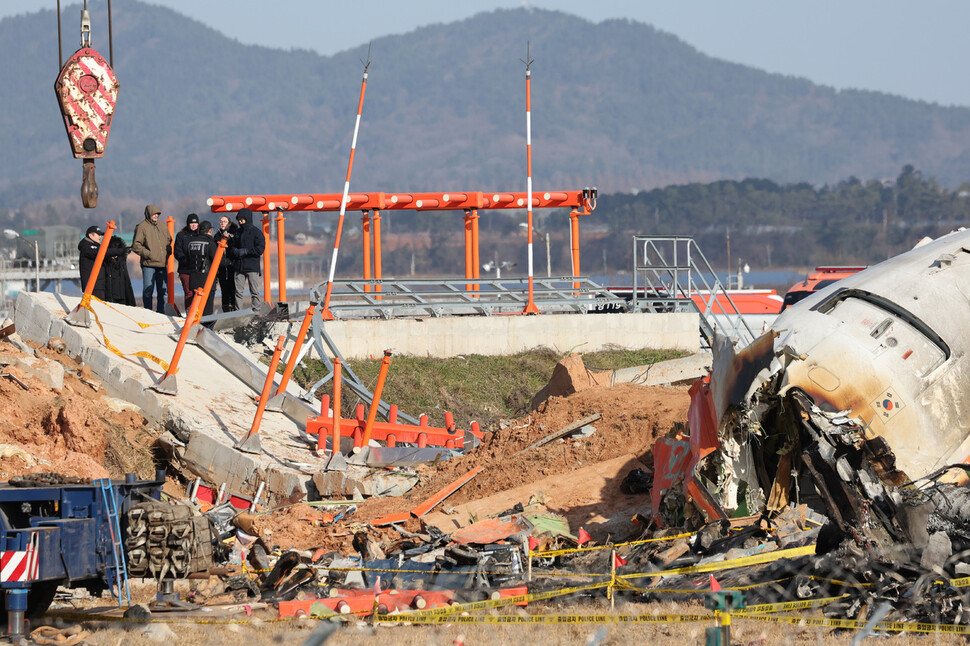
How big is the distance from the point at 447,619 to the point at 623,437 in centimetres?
645

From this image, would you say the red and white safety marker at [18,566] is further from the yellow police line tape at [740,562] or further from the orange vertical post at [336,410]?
the orange vertical post at [336,410]

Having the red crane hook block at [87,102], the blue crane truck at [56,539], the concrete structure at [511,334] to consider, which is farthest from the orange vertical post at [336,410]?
the concrete structure at [511,334]

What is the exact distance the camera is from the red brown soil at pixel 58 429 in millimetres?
14273

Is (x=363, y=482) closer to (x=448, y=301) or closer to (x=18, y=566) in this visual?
(x=18, y=566)

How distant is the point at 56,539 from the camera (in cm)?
955

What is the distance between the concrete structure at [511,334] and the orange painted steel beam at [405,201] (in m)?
2.55

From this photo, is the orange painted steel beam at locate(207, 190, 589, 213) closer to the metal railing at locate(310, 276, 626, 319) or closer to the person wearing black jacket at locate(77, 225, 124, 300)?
the metal railing at locate(310, 276, 626, 319)

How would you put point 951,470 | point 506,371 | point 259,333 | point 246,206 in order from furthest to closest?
point 246,206 < point 506,371 < point 259,333 < point 951,470

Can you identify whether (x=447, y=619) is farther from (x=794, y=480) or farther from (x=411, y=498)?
(x=411, y=498)

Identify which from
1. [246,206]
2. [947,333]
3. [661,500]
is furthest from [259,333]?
[947,333]

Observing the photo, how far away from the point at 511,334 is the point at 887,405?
44.4 feet

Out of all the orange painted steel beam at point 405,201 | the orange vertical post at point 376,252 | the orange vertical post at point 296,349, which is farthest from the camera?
the orange vertical post at point 376,252

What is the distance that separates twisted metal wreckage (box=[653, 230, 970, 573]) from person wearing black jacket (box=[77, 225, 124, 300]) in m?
10.7

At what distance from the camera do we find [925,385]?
12547 millimetres
